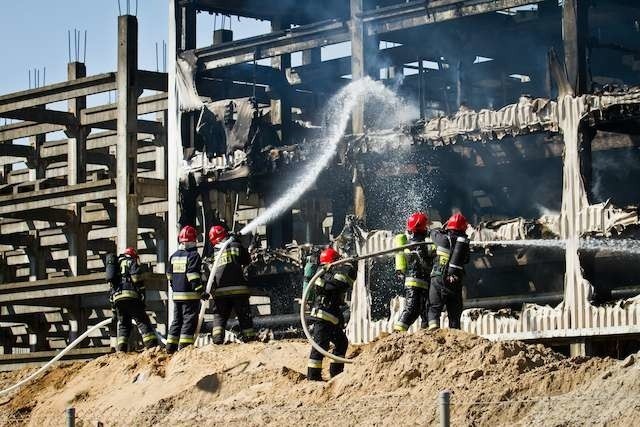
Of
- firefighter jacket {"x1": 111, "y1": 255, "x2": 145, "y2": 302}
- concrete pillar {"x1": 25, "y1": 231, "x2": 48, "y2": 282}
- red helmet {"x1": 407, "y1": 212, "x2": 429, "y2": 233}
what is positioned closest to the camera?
red helmet {"x1": 407, "y1": 212, "x2": 429, "y2": 233}

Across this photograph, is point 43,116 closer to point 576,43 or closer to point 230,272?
point 576,43

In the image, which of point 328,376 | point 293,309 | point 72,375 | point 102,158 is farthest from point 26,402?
point 102,158

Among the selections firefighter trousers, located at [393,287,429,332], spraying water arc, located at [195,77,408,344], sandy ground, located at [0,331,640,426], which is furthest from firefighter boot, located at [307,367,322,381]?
spraying water arc, located at [195,77,408,344]

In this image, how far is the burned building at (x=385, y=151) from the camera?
25344mm

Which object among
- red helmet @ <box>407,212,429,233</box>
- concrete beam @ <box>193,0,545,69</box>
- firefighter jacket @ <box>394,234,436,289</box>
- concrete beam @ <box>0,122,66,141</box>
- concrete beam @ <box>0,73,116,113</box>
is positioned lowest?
firefighter jacket @ <box>394,234,436,289</box>

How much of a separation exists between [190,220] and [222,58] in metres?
3.83

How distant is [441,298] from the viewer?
60.8ft

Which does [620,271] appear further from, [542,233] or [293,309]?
[293,309]

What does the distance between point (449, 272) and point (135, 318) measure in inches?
244

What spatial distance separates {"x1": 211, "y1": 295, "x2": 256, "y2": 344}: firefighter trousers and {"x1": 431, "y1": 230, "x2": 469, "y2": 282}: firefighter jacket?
3.32 metres

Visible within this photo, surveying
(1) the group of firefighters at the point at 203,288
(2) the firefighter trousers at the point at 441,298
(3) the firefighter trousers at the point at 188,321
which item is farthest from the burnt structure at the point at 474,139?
(3) the firefighter trousers at the point at 188,321

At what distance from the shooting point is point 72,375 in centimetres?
2166

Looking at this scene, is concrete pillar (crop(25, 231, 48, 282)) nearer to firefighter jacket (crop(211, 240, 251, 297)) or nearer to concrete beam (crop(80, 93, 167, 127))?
concrete beam (crop(80, 93, 167, 127))

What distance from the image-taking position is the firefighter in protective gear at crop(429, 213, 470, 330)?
1834cm
